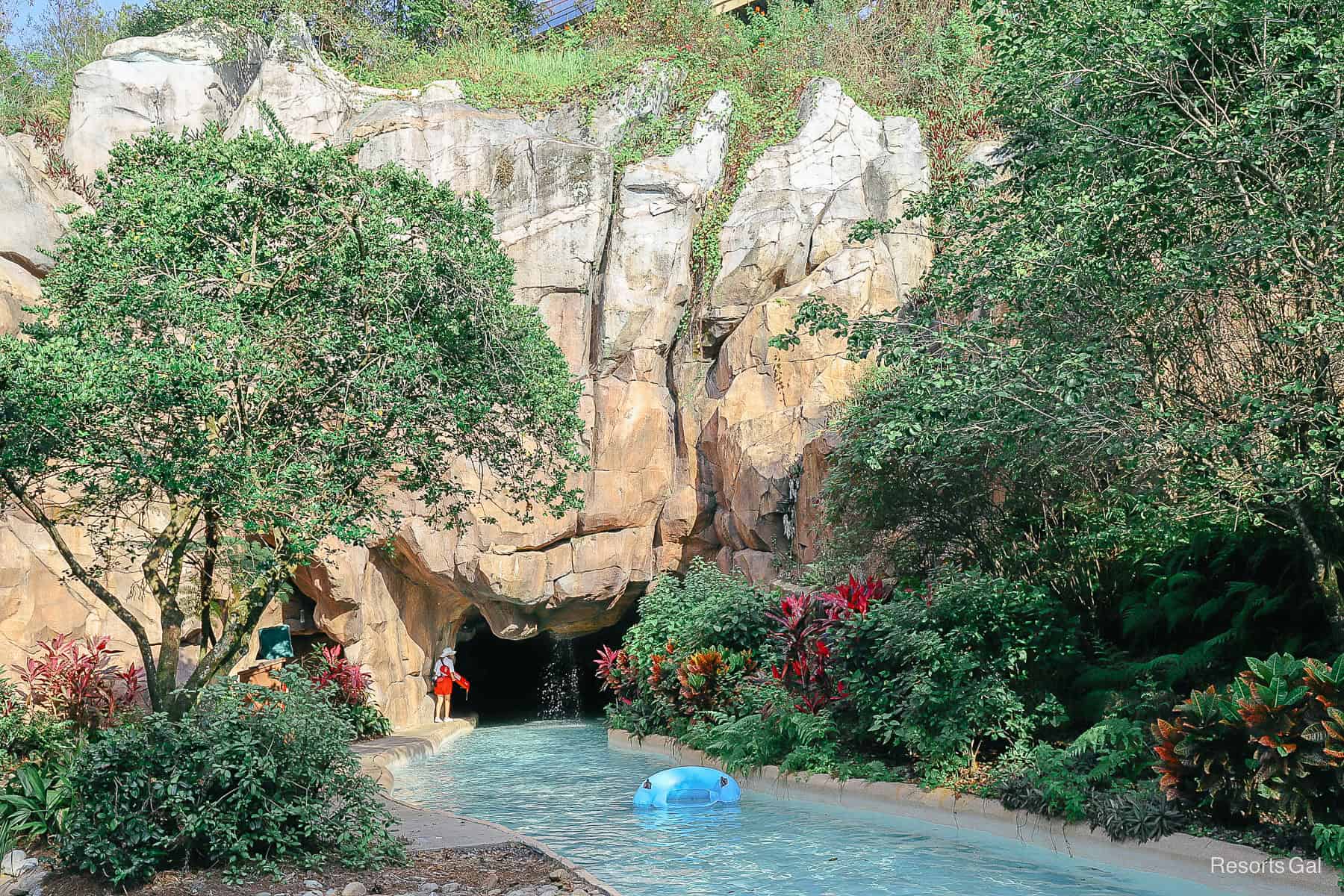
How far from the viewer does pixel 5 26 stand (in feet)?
84.2

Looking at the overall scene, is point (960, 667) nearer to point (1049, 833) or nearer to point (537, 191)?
point (1049, 833)

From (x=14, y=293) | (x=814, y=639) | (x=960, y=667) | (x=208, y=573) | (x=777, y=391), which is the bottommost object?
(x=960, y=667)

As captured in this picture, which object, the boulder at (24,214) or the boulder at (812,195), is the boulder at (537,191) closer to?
the boulder at (812,195)

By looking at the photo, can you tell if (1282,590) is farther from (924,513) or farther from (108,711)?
(108,711)

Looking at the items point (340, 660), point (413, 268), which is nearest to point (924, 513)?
point (413, 268)

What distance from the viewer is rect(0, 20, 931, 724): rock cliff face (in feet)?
57.5

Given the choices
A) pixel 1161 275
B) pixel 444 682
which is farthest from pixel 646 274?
pixel 1161 275

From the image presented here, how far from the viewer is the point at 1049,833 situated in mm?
8172

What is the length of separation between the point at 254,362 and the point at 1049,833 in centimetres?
672

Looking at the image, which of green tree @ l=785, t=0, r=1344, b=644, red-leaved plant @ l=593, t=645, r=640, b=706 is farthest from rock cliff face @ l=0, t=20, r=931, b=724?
green tree @ l=785, t=0, r=1344, b=644

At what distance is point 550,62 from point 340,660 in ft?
44.4

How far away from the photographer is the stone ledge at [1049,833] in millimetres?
6570

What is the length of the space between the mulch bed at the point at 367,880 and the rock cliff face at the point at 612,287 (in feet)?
32.1

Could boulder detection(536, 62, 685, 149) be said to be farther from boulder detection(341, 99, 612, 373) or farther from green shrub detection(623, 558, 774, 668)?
green shrub detection(623, 558, 774, 668)
